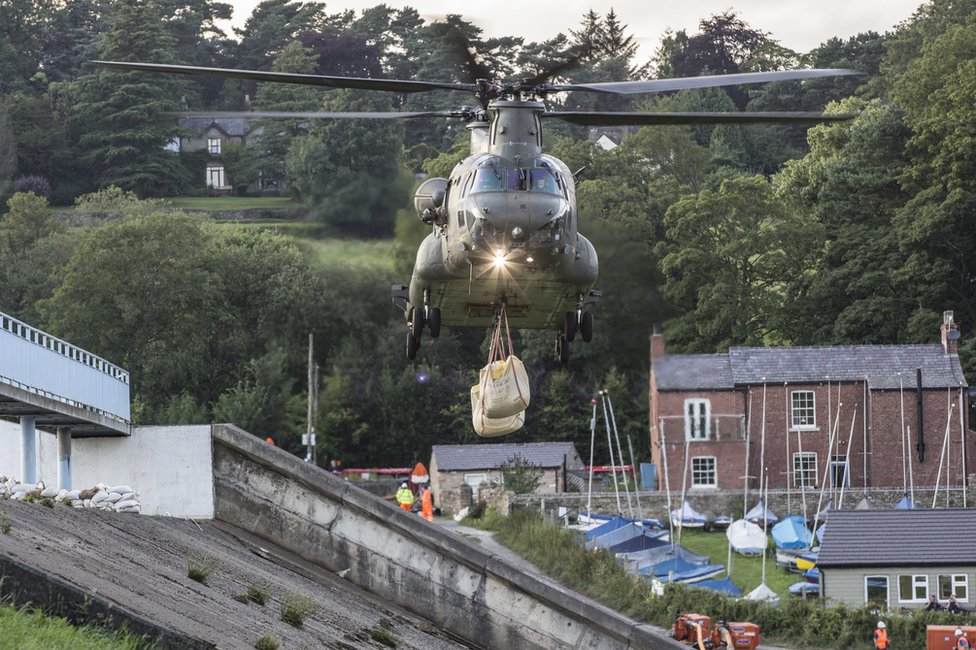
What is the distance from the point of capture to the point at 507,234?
2797 cm

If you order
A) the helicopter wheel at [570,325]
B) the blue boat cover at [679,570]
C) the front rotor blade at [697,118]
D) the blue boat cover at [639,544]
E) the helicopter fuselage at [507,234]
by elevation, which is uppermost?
the front rotor blade at [697,118]

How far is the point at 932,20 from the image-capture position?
130125 mm

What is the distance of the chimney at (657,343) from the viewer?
58.7 m

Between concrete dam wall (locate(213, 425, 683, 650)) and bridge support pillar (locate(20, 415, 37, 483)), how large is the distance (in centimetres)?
321

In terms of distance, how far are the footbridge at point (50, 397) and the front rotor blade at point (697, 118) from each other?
7847 millimetres

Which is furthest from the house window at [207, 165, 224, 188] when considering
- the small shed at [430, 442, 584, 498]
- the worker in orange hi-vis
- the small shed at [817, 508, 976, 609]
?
the small shed at [817, 508, 976, 609]

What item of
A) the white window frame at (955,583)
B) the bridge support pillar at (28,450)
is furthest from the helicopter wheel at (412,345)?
the white window frame at (955,583)

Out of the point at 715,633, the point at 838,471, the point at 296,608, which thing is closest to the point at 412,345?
the point at 296,608

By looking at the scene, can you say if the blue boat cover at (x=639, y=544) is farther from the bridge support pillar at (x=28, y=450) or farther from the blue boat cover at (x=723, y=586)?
the bridge support pillar at (x=28, y=450)

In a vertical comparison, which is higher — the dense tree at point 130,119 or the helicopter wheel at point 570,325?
the dense tree at point 130,119

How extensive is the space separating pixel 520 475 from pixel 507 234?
51722mm

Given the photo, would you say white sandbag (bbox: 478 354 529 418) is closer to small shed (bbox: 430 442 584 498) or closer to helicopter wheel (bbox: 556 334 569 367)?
helicopter wheel (bbox: 556 334 569 367)

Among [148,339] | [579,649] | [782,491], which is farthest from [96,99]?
[579,649]

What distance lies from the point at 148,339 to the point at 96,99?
123ft
